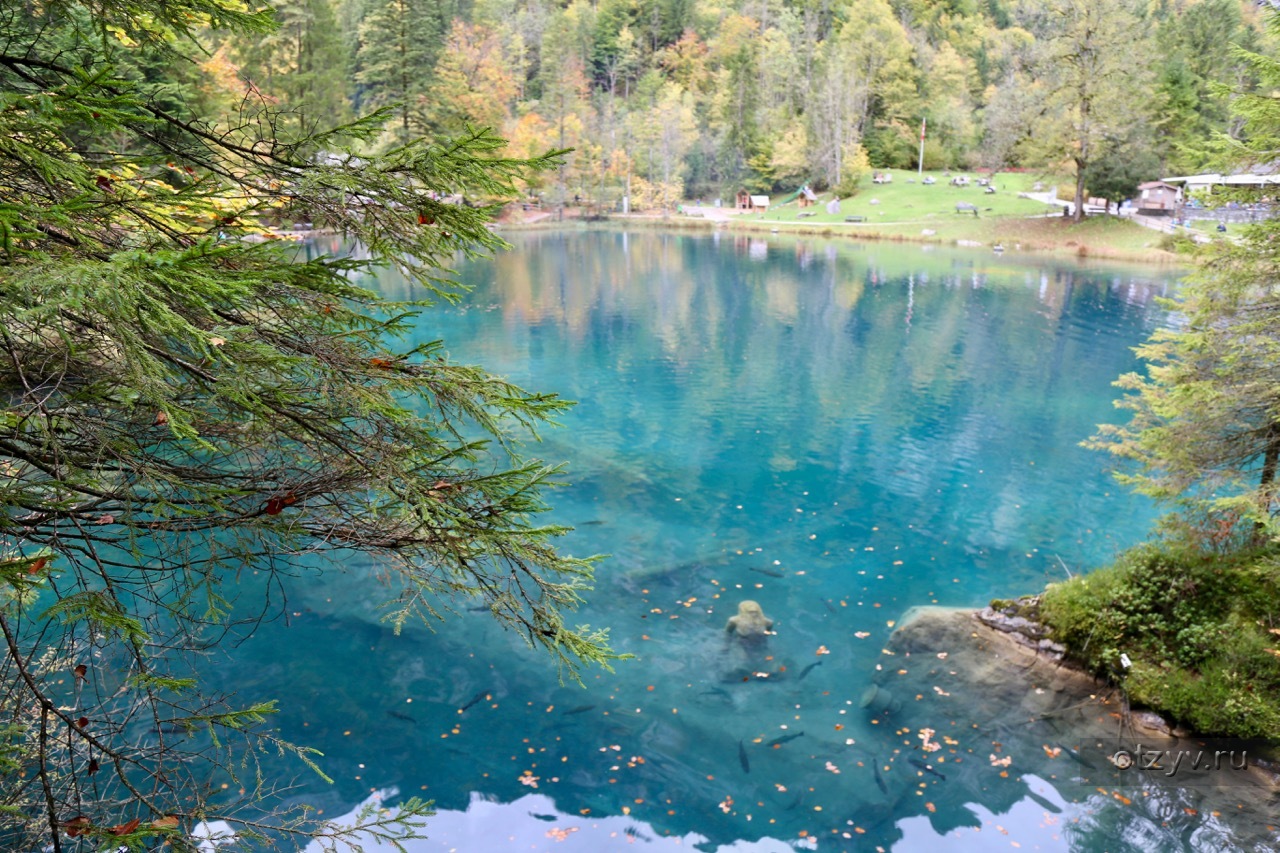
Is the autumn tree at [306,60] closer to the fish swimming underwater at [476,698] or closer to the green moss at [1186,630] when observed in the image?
the fish swimming underwater at [476,698]

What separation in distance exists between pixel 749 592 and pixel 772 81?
8430cm

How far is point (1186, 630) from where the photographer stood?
893 cm

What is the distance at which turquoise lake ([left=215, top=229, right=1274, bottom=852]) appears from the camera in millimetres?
7863

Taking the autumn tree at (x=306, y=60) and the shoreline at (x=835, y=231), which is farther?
the autumn tree at (x=306, y=60)

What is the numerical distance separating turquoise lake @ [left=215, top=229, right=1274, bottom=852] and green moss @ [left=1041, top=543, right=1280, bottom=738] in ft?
4.58

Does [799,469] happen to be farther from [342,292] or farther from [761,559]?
[342,292]

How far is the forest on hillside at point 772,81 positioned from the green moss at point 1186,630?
26.9 m

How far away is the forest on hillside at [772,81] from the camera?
48719 millimetres

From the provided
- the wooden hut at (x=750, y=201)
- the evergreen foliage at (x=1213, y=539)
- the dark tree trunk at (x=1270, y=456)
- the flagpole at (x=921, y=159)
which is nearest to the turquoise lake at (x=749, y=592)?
the evergreen foliage at (x=1213, y=539)

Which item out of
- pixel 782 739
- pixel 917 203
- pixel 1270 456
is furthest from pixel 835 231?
pixel 782 739

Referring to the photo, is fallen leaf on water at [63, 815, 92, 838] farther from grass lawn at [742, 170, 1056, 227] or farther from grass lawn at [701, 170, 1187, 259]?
grass lawn at [742, 170, 1056, 227]

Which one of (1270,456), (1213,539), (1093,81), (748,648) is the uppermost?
(1093,81)

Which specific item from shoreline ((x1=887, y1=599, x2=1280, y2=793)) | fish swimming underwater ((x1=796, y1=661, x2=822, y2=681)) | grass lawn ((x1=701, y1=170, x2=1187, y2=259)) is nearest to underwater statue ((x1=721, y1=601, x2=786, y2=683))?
fish swimming underwater ((x1=796, y1=661, x2=822, y2=681))

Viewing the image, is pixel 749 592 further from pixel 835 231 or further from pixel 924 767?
pixel 835 231
